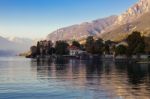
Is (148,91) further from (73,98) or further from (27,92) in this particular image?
(27,92)

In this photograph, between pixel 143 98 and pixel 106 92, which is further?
pixel 106 92

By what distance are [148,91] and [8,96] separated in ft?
76.4

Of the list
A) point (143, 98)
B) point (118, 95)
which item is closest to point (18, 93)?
point (118, 95)

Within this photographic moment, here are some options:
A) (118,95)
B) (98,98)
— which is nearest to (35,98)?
(98,98)

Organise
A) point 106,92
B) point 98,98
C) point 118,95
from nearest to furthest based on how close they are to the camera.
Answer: point 98,98
point 118,95
point 106,92

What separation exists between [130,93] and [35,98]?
1592 cm

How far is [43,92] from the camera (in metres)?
64.9

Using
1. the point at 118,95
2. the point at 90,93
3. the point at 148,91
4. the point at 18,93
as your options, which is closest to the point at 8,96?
the point at 18,93

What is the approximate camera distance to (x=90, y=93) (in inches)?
2477

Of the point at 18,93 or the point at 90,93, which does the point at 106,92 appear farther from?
the point at 18,93

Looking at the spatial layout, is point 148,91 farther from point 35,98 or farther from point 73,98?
point 35,98

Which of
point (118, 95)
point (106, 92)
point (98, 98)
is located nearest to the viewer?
point (98, 98)

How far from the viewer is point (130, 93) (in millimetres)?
63375

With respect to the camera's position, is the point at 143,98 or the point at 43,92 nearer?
the point at 143,98
